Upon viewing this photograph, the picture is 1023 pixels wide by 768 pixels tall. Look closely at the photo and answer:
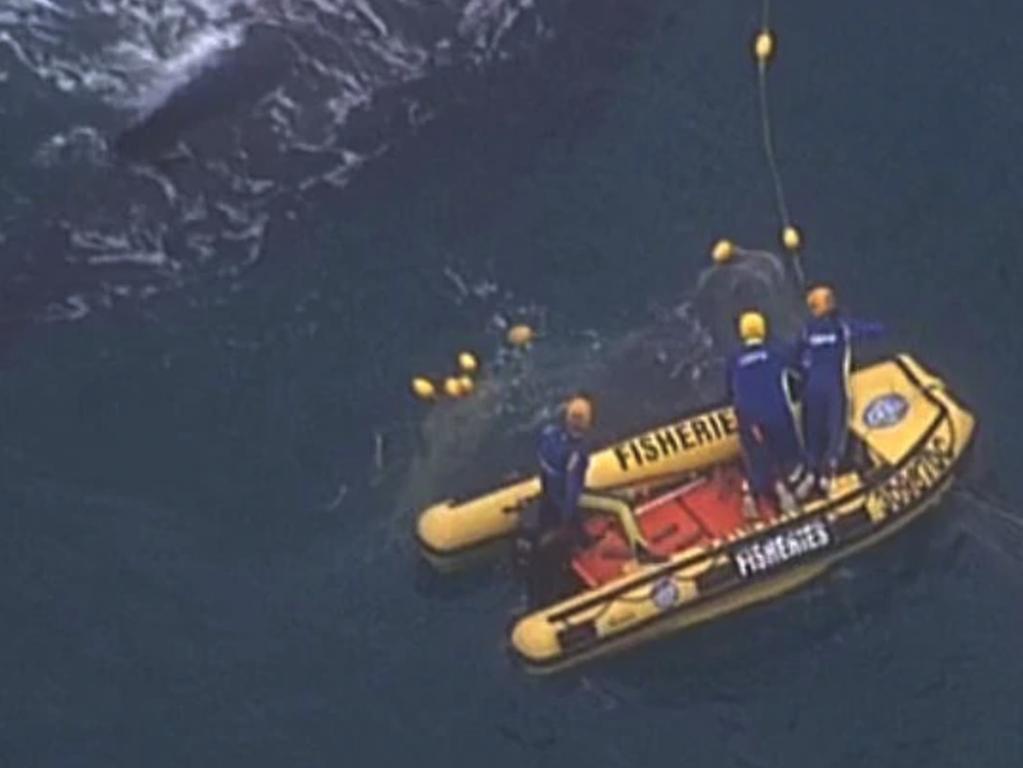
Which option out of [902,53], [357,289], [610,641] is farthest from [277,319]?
[902,53]

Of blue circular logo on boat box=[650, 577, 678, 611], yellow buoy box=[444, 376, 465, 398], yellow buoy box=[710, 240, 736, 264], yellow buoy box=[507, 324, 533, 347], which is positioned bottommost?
blue circular logo on boat box=[650, 577, 678, 611]

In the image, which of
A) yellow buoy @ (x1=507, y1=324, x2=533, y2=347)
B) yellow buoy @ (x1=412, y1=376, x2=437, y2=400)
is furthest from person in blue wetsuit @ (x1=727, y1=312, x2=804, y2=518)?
yellow buoy @ (x1=412, y1=376, x2=437, y2=400)

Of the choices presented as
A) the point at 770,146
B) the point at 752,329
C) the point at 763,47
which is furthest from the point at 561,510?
the point at 763,47

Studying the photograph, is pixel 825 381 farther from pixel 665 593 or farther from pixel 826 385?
pixel 665 593

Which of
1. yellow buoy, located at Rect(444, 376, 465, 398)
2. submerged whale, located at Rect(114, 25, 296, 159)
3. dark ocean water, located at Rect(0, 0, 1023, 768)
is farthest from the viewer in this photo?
submerged whale, located at Rect(114, 25, 296, 159)

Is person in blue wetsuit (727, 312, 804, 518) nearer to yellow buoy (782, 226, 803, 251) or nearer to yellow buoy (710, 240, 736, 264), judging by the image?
yellow buoy (710, 240, 736, 264)

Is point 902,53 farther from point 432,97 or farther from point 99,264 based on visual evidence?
point 99,264
